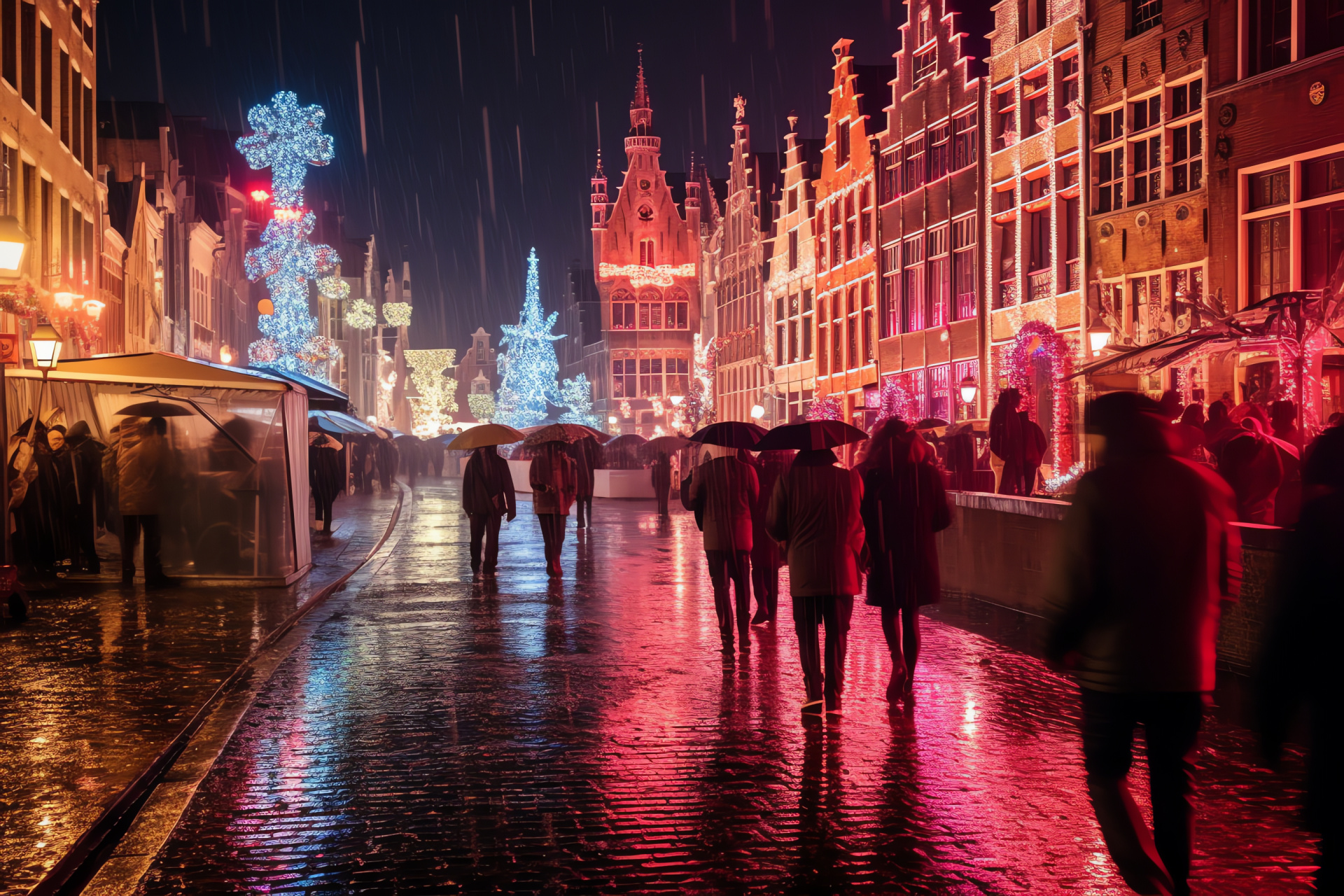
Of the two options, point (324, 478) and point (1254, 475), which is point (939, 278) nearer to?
point (324, 478)

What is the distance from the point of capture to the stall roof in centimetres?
1495

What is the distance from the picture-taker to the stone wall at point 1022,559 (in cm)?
959

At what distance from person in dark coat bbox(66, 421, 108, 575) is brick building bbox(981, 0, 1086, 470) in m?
16.8

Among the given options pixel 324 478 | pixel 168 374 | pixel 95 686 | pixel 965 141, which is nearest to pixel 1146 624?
pixel 95 686

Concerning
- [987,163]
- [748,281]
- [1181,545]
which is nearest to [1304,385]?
[1181,545]

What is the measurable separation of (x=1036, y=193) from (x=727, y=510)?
23494mm

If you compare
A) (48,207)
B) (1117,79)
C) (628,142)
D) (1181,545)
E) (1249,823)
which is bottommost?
(1249,823)

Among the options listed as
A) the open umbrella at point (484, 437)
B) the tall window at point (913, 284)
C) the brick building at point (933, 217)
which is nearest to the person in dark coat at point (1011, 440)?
the open umbrella at point (484, 437)

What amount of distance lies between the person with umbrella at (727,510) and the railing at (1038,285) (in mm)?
21632

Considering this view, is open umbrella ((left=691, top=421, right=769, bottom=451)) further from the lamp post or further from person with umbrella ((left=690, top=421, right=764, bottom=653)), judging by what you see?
the lamp post

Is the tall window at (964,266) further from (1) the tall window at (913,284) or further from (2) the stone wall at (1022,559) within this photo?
(2) the stone wall at (1022,559)

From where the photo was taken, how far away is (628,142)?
8394 centimetres

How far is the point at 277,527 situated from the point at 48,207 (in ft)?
50.4

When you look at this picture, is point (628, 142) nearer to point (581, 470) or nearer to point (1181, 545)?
point (581, 470)
